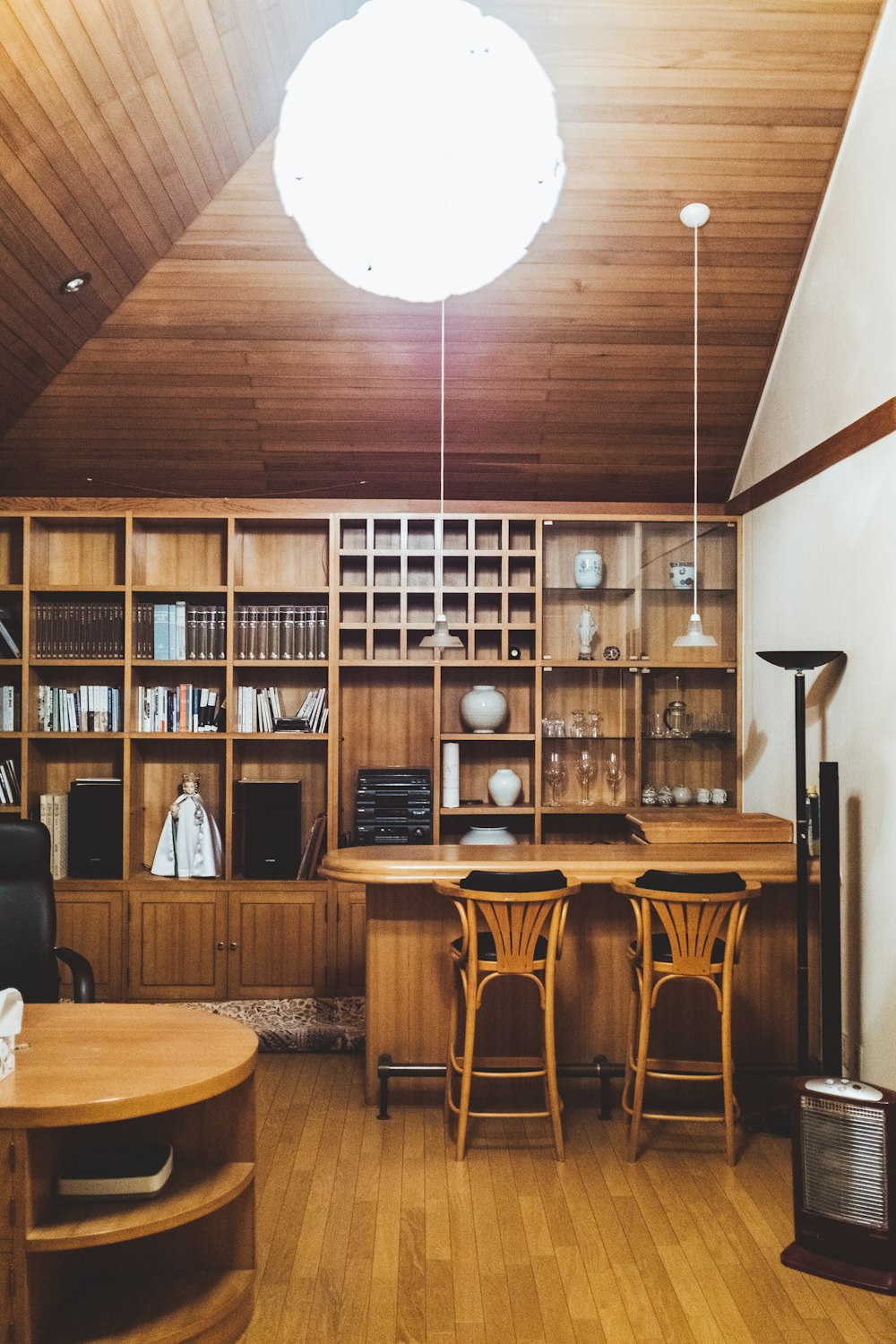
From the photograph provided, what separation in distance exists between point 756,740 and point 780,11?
3110 mm

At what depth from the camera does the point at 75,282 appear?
4.20m

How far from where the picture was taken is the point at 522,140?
4.05 m

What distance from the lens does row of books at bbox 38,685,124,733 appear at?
5.39 metres

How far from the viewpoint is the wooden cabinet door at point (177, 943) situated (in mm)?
5230

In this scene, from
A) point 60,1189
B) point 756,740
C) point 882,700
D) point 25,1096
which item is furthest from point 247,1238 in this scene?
point 756,740

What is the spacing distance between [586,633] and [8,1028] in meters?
3.68

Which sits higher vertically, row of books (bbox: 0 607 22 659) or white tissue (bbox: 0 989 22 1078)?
row of books (bbox: 0 607 22 659)

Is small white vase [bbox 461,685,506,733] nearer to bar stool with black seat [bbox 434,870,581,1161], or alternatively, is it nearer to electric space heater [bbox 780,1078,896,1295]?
bar stool with black seat [bbox 434,870,581,1161]

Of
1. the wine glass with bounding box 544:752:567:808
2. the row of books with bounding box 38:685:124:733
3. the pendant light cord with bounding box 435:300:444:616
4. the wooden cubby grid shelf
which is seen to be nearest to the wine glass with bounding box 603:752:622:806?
the wooden cubby grid shelf

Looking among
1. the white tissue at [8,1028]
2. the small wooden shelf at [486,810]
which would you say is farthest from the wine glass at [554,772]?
the white tissue at [8,1028]

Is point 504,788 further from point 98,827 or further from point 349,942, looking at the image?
point 98,827

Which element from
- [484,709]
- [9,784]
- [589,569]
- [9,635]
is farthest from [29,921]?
[589,569]

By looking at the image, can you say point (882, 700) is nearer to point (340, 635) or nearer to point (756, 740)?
point (756, 740)

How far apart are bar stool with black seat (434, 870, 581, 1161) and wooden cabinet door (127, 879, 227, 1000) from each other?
2.01 meters
